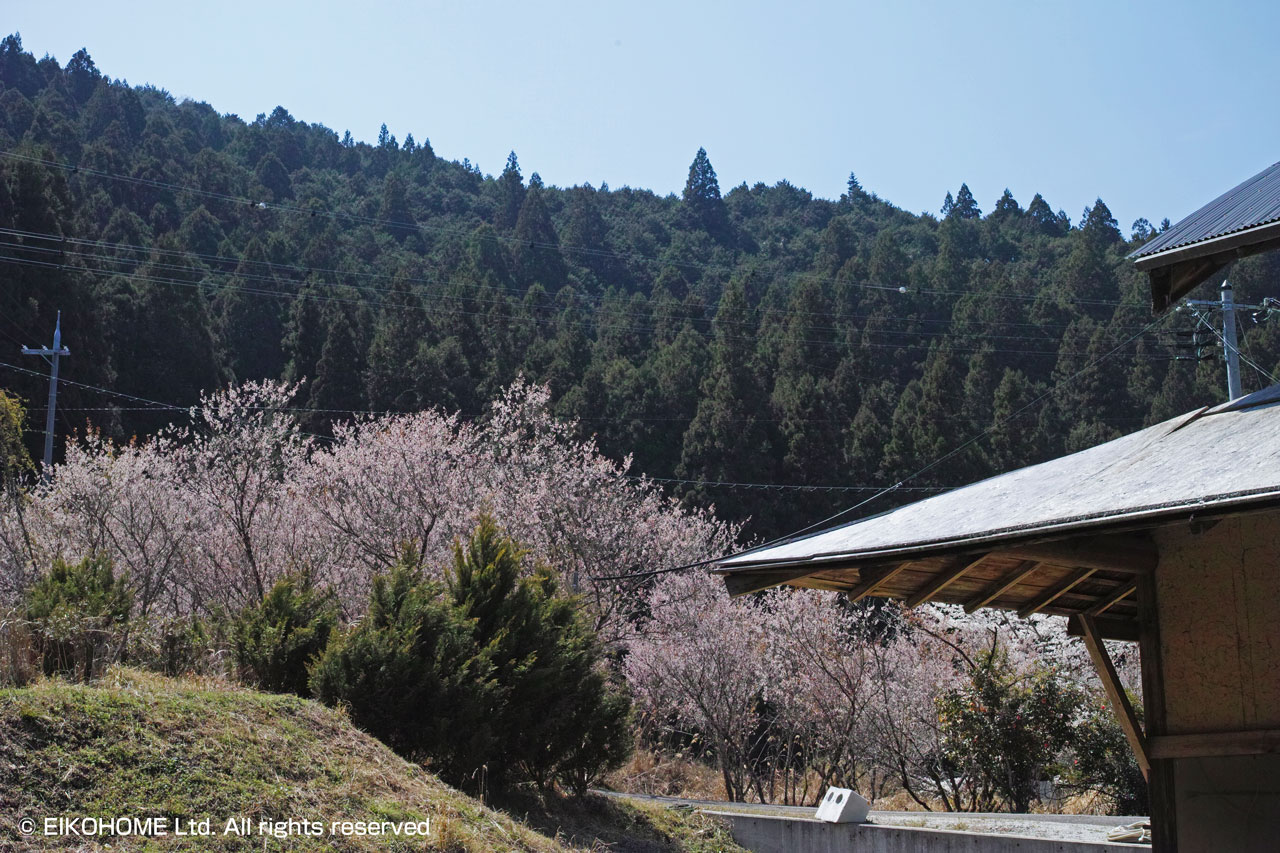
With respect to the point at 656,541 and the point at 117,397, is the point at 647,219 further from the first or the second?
the point at 656,541

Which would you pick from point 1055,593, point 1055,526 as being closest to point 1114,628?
point 1055,593

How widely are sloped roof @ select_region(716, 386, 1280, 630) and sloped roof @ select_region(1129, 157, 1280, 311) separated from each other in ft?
2.62

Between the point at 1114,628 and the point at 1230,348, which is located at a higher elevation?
the point at 1230,348

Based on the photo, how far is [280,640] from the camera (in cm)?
1034

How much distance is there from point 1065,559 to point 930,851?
6.42 meters

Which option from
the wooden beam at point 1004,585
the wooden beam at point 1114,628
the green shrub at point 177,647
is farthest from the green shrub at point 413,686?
the wooden beam at point 1114,628

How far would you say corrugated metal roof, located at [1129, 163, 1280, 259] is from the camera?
234 inches

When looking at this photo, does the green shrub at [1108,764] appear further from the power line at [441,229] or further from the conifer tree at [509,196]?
the conifer tree at [509,196]

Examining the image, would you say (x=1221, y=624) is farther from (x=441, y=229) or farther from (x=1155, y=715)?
(x=441, y=229)

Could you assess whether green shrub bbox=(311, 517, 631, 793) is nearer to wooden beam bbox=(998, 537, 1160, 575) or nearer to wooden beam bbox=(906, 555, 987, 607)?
wooden beam bbox=(906, 555, 987, 607)

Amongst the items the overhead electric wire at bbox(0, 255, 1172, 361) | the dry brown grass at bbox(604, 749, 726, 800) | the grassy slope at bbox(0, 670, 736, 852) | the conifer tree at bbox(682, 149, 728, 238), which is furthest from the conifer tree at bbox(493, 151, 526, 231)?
the grassy slope at bbox(0, 670, 736, 852)

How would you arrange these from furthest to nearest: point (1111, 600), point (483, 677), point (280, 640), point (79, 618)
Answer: point (280, 640)
point (79, 618)
point (483, 677)
point (1111, 600)

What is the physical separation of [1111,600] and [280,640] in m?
7.38

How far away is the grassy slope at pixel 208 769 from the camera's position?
242 inches
